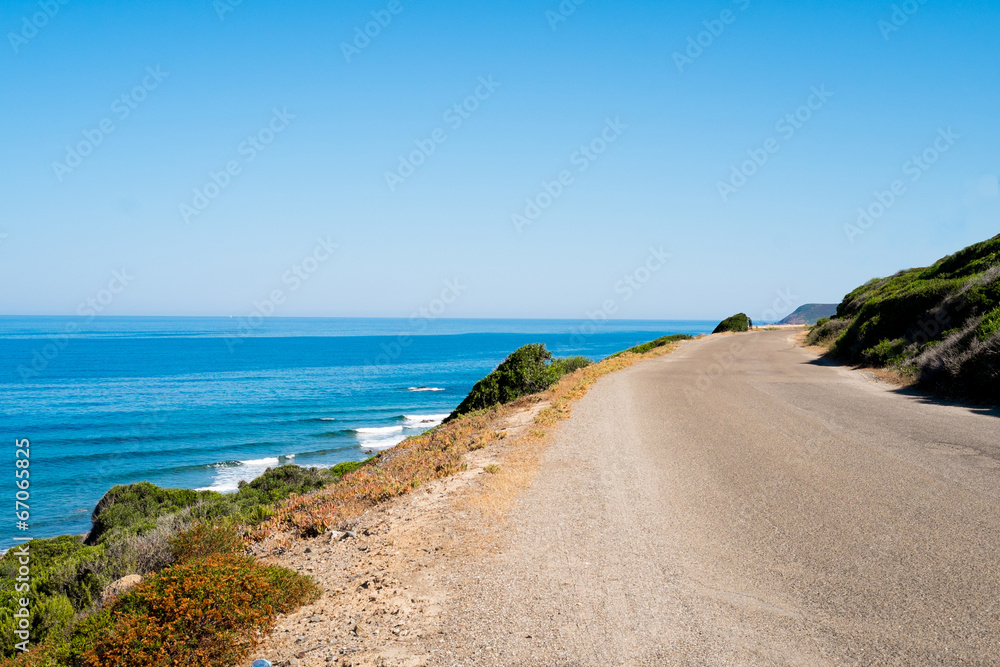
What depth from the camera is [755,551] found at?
5949 mm

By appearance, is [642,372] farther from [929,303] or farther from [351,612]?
[351,612]

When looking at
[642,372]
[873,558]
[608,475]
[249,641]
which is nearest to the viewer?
[249,641]

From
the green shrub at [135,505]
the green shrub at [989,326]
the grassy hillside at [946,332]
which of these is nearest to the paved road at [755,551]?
the grassy hillside at [946,332]

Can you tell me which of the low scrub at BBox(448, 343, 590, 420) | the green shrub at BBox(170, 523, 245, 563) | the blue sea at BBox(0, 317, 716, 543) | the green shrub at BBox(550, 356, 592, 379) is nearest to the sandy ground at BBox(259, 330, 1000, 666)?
the green shrub at BBox(170, 523, 245, 563)

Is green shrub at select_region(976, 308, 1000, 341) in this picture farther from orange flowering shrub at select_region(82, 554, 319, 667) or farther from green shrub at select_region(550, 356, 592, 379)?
orange flowering shrub at select_region(82, 554, 319, 667)

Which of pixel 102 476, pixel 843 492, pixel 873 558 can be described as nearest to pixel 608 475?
pixel 843 492

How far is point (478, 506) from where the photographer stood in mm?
7742

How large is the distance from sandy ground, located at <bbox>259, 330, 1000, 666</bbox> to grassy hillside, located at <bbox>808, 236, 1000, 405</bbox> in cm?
379

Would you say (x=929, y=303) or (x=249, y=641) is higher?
(x=929, y=303)

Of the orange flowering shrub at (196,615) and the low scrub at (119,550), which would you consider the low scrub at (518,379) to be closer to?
the low scrub at (119,550)

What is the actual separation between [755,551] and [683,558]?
31.5 inches

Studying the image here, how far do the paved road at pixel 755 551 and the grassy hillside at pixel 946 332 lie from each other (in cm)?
355

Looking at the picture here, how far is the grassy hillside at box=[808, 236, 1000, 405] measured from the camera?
14383mm

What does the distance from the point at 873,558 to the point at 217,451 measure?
42.3 metres
